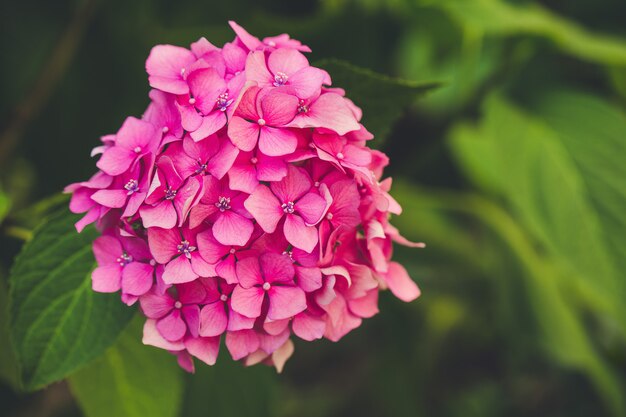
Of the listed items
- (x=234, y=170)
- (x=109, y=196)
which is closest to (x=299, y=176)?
(x=234, y=170)

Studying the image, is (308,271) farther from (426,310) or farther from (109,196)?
(426,310)

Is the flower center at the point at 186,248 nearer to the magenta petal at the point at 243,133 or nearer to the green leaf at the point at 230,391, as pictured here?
the magenta petal at the point at 243,133

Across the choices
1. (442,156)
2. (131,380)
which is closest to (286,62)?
(131,380)

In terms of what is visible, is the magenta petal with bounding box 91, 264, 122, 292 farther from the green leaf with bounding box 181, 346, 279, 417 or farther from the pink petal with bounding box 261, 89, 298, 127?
the green leaf with bounding box 181, 346, 279, 417

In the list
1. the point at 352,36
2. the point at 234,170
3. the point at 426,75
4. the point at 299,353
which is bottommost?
the point at 299,353

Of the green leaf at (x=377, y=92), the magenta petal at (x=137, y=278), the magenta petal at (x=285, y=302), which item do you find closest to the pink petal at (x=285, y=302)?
the magenta petal at (x=285, y=302)

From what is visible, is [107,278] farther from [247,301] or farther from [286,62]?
[286,62]

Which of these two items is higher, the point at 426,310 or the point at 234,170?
the point at 234,170
